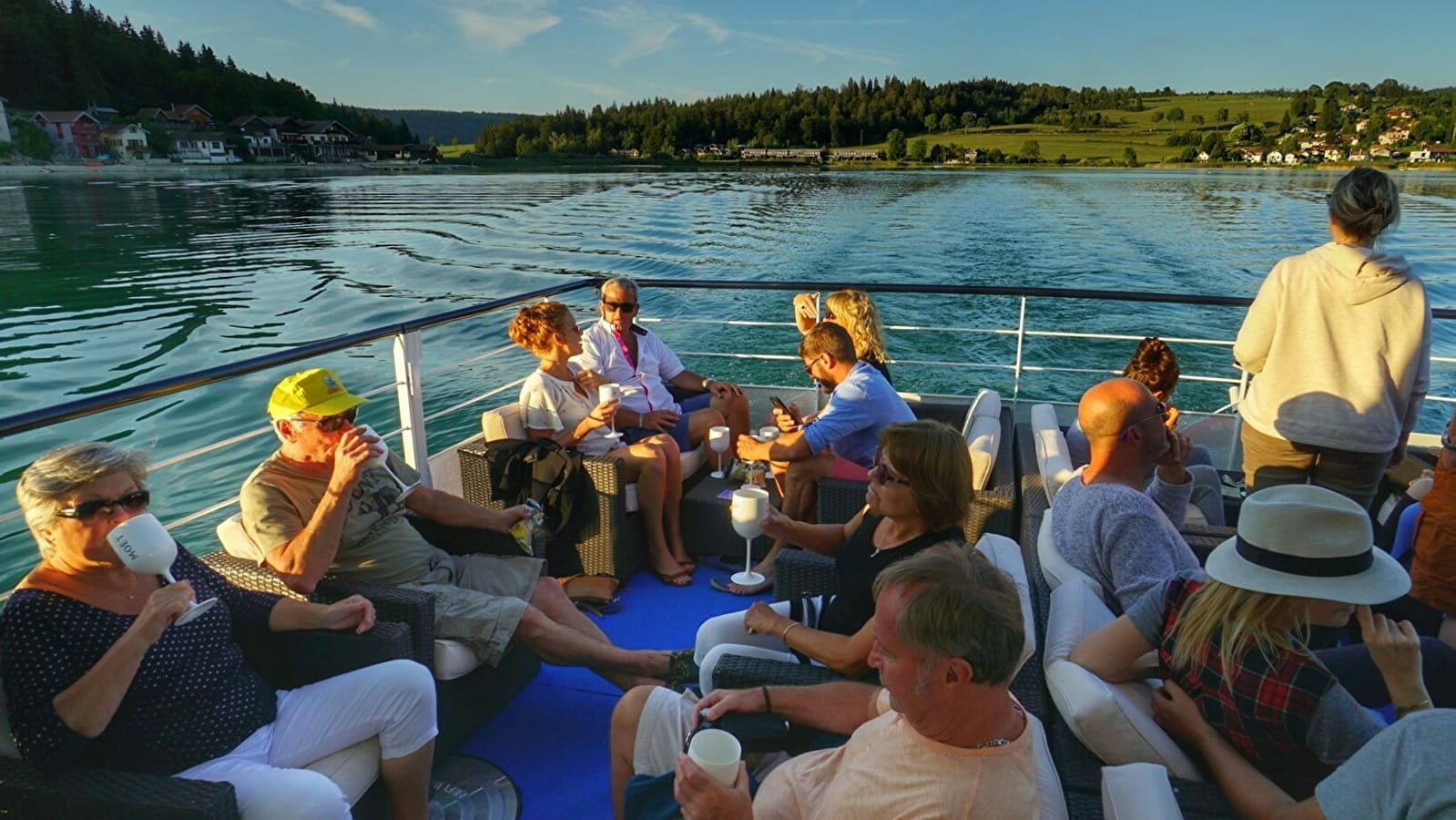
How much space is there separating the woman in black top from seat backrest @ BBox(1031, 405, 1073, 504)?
1.53 feet

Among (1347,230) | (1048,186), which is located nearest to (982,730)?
(1347,230)

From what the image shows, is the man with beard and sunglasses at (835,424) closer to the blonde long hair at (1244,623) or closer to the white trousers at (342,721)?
the white trousers at (342,721)

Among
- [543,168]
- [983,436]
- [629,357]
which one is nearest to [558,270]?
[629,357]

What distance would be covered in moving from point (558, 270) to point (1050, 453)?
16.3 metres

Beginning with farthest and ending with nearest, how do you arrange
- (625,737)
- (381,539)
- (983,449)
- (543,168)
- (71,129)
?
(71,129) < (543,168) < (983,449) < (381,539) < (625,737)

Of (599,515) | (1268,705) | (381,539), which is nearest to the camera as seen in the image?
(1268,705)

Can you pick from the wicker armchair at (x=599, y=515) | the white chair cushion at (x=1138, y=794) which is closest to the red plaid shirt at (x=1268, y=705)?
the white chair cushion at (x=1138, y=794)

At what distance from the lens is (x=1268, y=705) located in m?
1.08

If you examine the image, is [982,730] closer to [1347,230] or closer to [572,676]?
[572,676]

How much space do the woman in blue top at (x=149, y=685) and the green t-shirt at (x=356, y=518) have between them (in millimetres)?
206

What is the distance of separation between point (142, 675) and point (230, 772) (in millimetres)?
209

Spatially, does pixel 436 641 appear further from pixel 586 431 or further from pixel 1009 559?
pixel 1009 559

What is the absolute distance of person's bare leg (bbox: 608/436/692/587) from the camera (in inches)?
A: 108

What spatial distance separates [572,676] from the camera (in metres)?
2.24
